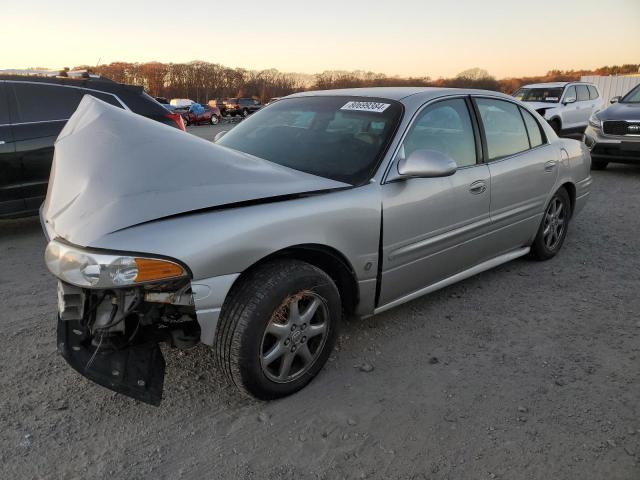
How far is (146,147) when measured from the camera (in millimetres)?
2508

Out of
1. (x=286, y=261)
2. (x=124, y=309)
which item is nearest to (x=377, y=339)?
(x=286, y=261)

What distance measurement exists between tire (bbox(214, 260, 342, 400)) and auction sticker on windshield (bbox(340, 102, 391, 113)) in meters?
1.25

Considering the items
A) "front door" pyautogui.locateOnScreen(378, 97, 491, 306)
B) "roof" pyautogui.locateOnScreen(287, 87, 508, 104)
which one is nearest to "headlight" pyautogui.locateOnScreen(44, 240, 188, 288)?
"front door" pyautogui.locateOnScreen(378, 97, 491, 306)

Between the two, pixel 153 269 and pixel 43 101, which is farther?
pixel 43 101

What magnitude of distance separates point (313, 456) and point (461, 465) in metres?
0.64

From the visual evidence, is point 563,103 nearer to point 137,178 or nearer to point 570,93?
point 570,93

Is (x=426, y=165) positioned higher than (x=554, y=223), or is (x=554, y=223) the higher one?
(x=426, y=165)

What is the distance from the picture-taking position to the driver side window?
3221 mm

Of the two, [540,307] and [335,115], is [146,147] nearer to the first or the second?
[335,115]

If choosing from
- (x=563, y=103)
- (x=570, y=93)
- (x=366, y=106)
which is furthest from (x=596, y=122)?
(x=366, y=106)

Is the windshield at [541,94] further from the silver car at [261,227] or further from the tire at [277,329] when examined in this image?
the tire at [277,329]

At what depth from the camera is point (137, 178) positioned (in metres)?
2.32

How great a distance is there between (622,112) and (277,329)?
9065 millimetres

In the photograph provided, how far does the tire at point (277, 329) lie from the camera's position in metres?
2.33
